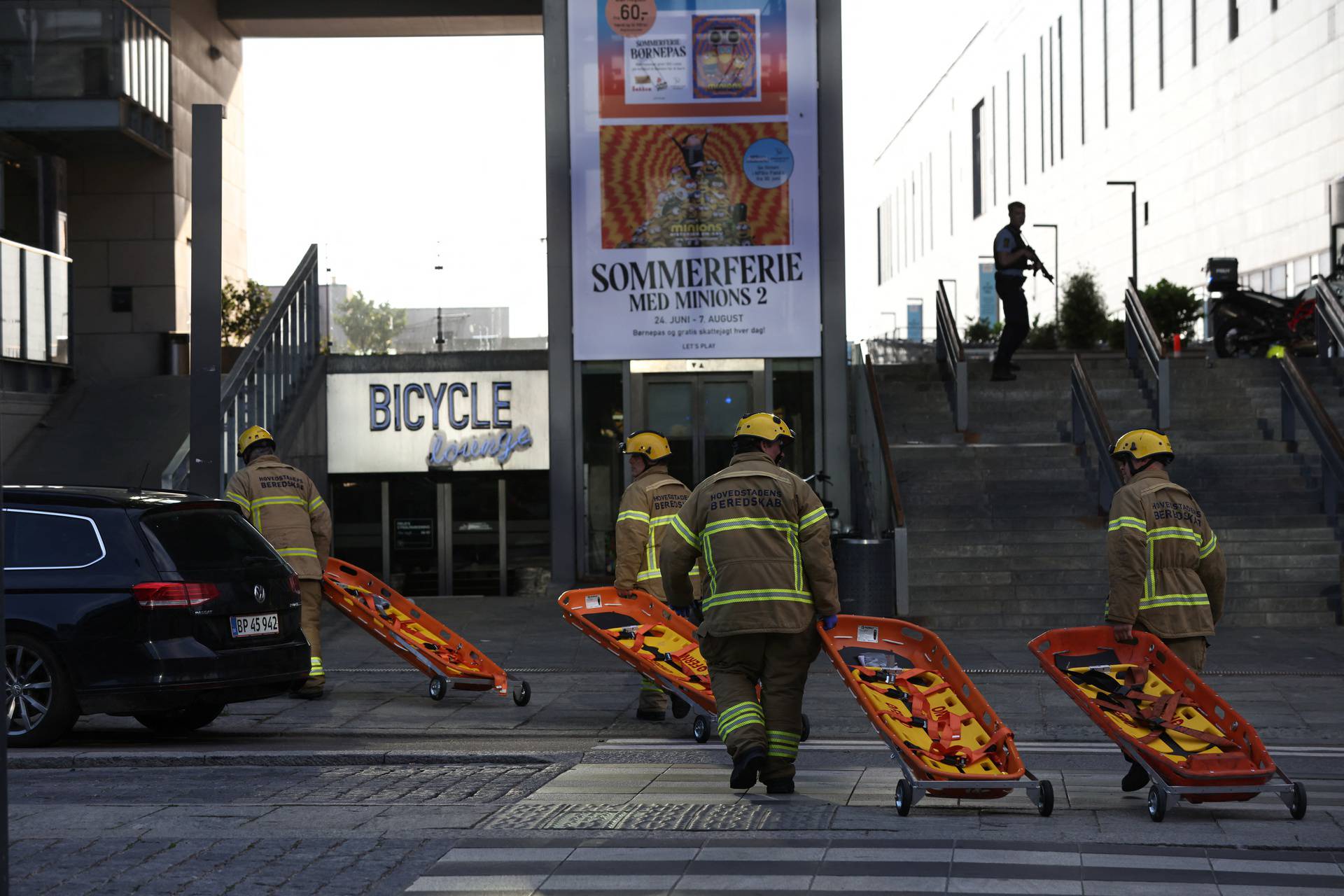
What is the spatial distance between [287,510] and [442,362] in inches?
445

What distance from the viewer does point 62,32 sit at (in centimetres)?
2284

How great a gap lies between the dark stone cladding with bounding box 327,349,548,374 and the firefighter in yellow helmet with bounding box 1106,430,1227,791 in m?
14.7

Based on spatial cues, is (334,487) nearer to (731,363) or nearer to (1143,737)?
(731,363)

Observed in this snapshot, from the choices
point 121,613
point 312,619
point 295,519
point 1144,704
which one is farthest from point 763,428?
point 312,619

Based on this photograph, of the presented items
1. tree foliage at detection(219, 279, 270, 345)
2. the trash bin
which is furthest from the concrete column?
tree foliage at detection(219, 279, 270, 345)

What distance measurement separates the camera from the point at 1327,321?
21.7 m

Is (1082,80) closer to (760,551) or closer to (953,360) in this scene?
(953,360)

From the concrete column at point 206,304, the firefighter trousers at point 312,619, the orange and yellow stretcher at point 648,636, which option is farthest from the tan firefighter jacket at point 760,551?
the concrete column at point 206,304

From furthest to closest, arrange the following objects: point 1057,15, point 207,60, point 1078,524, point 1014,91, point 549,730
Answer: point 1014,91 → point 1057,15 → point 207,60 → point 1078,524 → point 549,730

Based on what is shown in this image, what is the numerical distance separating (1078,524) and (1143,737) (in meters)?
10.5

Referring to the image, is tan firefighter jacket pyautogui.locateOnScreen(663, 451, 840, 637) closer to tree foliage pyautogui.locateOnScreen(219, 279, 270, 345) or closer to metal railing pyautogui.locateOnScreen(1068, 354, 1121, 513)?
metal railing pyautogui.locateOnScreen(1068, 354, 1121, 513)

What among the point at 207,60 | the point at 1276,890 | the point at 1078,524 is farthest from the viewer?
the point at 207,60

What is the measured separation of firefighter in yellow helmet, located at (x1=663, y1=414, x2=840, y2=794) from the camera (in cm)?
757

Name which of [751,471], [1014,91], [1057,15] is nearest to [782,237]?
[751,471]
